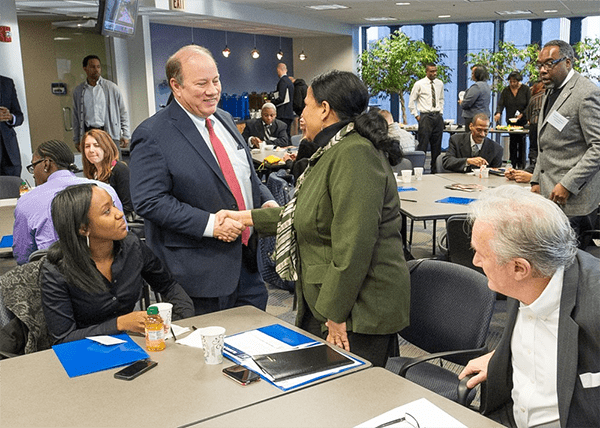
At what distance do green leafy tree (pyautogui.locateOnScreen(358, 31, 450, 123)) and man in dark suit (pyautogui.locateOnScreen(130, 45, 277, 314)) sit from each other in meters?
11.8

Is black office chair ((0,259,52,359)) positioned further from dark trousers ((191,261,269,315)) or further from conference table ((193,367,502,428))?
conference table ((193,367,502,428))

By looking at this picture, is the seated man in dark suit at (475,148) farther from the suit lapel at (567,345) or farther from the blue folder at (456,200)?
the suit lapel at (567,345)

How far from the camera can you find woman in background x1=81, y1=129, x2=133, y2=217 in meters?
4.70

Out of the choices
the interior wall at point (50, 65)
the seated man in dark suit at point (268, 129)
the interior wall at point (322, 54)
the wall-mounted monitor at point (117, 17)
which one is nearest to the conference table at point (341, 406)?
the wall-mounted monitor at point (117, 17)

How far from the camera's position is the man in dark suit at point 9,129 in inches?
290

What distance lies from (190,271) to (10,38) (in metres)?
6.43

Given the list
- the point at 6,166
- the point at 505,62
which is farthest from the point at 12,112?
the point at 505,62

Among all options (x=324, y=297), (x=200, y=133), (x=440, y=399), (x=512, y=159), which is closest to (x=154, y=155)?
(x=200, y=133)

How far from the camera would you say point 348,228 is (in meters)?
2.20

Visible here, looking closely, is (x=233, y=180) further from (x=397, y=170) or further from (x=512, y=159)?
(x=512, y=159)

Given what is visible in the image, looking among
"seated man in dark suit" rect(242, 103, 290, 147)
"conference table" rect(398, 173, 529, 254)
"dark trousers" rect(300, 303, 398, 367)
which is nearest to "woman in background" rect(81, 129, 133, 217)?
"conference table" rect(398, 173, 529, 254)

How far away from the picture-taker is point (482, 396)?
6.94ft

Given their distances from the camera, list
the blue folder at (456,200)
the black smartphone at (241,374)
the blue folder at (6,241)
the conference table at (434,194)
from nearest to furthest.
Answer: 1. the black smartphone at (241,374)
2. the blue folder at (6,241)
3. the conference table at (434,194)
4. the blue folder at (456,200)

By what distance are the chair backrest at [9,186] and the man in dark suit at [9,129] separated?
2100 mm
